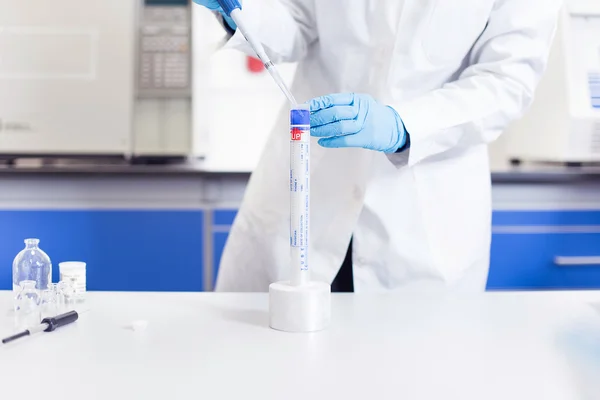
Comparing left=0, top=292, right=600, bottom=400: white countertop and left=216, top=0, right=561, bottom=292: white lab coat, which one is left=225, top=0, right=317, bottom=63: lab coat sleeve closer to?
left=216, top=0, right=561, bottom=292: white lab coat

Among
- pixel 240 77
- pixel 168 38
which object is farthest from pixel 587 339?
pixel 240 77

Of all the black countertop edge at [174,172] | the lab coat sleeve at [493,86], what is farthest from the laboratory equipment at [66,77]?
the lab coat sleeve at [493,86]

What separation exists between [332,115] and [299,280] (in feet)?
0.81

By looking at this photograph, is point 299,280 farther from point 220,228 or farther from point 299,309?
point 220,228

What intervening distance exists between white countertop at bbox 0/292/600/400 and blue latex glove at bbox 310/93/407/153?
8.9 inches

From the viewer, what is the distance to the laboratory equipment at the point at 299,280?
28.1 inches

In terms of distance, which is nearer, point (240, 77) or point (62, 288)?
point (62, 288)

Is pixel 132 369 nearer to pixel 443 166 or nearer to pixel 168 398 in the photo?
pixel 168 398

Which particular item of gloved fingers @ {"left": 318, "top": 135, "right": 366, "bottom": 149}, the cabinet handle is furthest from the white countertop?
the cabinet handle

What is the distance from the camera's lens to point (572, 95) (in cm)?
203

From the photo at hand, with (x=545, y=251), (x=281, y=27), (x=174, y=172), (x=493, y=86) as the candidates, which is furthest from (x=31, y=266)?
(x=545, y=251)

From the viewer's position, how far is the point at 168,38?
2113 millimetres

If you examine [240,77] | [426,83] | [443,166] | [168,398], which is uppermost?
[240,77]

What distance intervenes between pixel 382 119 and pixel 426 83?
0.24m
